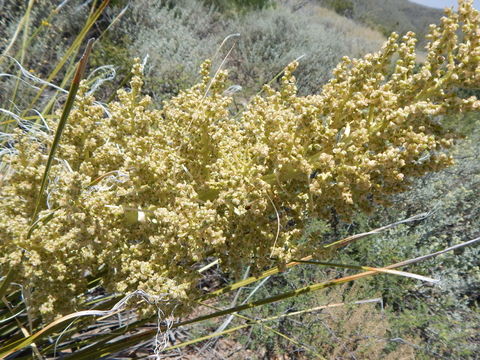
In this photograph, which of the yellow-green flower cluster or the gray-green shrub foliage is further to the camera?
the gray-green shrub foliage

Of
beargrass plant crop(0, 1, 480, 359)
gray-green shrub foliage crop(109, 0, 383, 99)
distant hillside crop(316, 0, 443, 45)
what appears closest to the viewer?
beargrass plant crop(0, 1, 480, 359)

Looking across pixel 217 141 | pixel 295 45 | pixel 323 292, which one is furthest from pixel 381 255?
pixel 295 45

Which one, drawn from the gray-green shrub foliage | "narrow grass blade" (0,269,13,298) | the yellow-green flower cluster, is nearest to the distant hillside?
the gray-green shrub foliage

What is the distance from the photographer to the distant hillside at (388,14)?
17156mm

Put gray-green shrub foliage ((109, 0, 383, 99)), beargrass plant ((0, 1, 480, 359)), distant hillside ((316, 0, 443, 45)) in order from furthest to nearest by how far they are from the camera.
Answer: distant hillside ((316, 0, 443, 45)) < gray-green shrub foliage ((109, 0, 383, 99)) < beargrass plant ((0, 1, 480, 359))

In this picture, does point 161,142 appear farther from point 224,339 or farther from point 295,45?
point 295,45

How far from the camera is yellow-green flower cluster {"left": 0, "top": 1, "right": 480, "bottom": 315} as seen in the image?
1109mm

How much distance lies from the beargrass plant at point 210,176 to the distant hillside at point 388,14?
1.85 m

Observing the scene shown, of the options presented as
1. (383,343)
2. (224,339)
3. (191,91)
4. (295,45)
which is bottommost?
(224,339)

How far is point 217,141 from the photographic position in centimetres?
126

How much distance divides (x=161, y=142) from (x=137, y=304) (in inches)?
20.2

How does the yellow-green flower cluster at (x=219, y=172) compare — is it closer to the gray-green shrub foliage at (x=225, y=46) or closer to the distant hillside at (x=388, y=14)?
the distant hillside at (x=388, y=14)

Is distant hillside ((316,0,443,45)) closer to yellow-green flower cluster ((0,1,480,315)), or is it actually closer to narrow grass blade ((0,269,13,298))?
yellow-green flower cluster ((0,1,480,315))

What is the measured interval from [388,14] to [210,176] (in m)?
31.1
